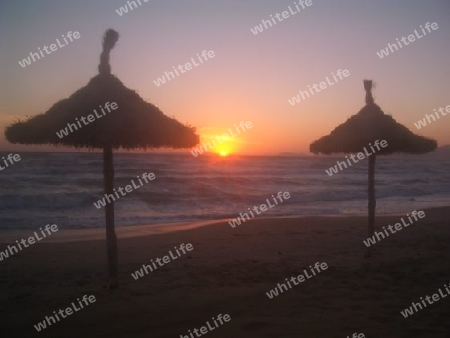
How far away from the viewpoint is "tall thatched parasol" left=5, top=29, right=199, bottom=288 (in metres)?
5.86

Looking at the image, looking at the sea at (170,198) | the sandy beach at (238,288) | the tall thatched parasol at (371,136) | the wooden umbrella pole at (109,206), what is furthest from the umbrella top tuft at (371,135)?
the sea at (170,198)

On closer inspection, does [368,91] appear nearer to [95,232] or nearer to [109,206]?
[109,206]

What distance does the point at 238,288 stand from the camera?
7105 mm

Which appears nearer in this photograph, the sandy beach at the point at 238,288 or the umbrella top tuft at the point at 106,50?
the sandy beach at the point at 238,288

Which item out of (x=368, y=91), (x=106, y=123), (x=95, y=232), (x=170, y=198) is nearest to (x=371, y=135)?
(x=368, y=91)

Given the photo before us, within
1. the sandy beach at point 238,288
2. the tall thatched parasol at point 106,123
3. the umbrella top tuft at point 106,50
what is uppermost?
the umbrella top tuft at point 106,50

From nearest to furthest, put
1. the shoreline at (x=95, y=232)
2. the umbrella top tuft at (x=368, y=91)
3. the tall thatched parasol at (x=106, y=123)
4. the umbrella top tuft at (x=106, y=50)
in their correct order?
the tall thatched parasol at (x=106, y=123), the umbrella top tuft at (x=106, y=50), the umbrella top tuft at (x=368, y=91), the shoreline at (x=95, y=232)

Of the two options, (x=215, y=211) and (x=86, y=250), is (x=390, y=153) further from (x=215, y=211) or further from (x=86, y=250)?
(x=215, y=211)

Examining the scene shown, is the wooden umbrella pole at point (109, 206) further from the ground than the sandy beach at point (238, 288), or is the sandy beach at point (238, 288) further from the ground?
the wooden umbrella pole at point (109, 206)

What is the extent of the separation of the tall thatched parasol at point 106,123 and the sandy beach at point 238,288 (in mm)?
1714

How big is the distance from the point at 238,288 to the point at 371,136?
3.86 m

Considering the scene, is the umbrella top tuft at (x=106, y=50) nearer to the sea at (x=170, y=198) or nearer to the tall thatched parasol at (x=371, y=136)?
the tall thatched parasol at (x=371, y=136)

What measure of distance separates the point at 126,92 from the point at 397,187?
109ft

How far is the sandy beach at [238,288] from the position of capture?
5480 mm
